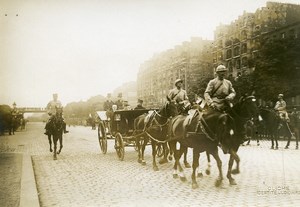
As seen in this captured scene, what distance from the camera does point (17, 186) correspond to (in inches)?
277

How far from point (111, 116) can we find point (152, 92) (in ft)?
5.45

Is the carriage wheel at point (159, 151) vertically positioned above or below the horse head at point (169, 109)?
below

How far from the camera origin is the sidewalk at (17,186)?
5922 millimetres

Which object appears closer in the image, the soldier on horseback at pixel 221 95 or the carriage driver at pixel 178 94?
the soldier on horseback at pixel 221 95

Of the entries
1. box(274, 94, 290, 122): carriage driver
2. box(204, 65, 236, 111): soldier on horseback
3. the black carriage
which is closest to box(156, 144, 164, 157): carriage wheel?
the black carriage

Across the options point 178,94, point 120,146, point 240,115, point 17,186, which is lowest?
point 17,186

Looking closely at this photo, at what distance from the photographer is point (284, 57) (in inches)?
649

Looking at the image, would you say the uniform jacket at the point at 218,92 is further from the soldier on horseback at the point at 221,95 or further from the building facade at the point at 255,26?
the building facade at the point at 255,26

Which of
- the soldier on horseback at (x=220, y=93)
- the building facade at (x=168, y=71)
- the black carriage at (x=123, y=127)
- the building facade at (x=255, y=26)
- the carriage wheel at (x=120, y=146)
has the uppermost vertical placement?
the building facade at (x=255, y=26)

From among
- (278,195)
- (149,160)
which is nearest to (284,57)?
Result: (149,160)

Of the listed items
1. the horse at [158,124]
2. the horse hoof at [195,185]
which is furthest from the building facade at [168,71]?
the horse hoof at [195,185]

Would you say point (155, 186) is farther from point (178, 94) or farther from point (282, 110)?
point (282, 110)

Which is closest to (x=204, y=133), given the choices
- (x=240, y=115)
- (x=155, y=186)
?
(x=240, y=115)

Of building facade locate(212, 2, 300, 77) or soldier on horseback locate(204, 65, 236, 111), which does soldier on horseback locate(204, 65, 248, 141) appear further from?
building facade locate(212, 2, 300, 77)
